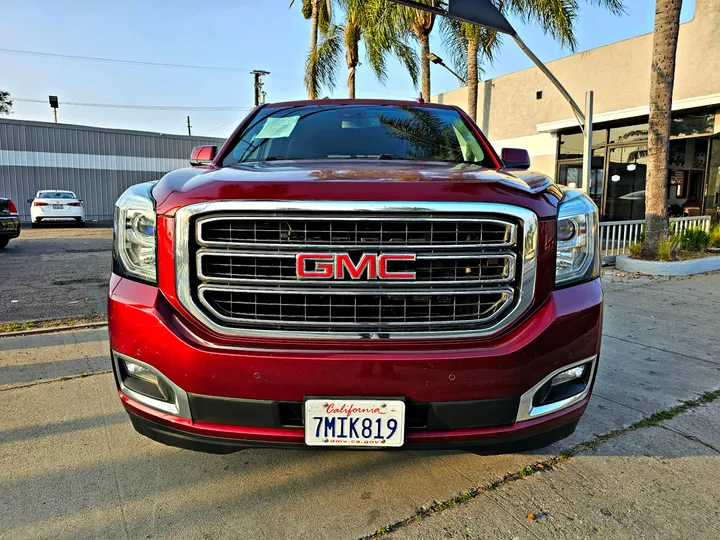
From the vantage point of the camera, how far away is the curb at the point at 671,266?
26.5ft

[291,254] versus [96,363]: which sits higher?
[291,254]

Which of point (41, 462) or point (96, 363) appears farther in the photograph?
point (96, 363)

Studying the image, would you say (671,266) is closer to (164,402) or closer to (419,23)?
(164,402)

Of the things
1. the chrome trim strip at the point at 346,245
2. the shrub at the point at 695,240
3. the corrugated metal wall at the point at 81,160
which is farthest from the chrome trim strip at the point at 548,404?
the corrugated metal wall at the point at 81,160

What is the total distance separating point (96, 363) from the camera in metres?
3.71

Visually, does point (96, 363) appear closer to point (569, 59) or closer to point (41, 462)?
point (41, 462)

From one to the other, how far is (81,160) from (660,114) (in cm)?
2614

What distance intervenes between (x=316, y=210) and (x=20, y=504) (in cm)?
172

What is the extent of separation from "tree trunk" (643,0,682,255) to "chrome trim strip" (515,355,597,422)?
7.81 meters

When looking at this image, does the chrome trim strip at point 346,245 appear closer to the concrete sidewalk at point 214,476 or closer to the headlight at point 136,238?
the headlight at point 136,238

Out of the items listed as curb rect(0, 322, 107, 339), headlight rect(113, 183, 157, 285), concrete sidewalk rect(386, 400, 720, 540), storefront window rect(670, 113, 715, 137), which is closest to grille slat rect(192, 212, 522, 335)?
headlight rect(113, 183, 157, 285)

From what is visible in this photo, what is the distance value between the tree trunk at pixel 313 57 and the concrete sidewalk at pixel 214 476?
16.8 m

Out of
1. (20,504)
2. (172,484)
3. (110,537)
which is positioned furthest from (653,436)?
(20,504)

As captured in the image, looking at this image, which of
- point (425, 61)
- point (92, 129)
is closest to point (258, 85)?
point (92, 129)
